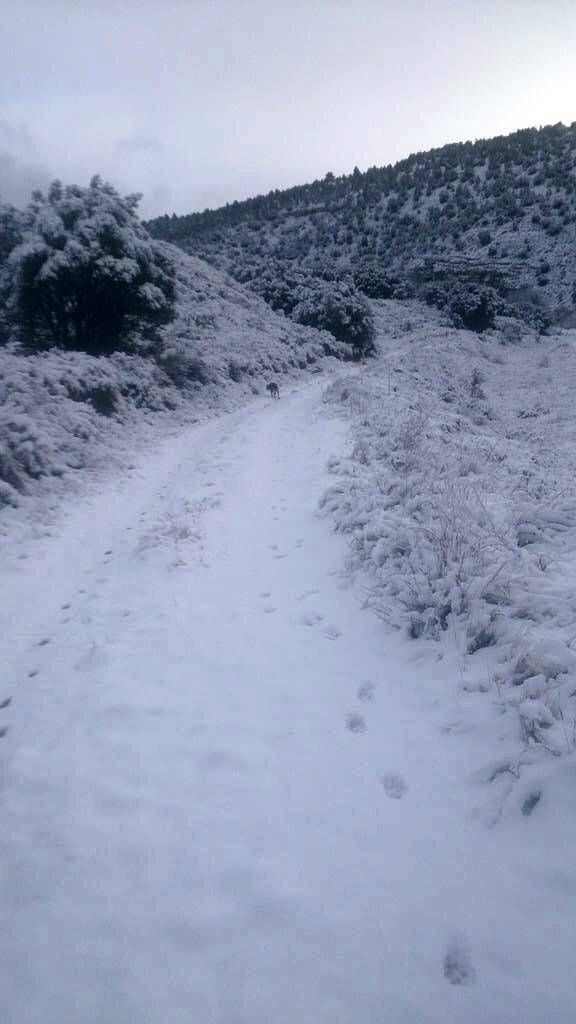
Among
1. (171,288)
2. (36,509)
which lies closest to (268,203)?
(171,288)

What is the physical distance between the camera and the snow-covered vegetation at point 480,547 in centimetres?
339

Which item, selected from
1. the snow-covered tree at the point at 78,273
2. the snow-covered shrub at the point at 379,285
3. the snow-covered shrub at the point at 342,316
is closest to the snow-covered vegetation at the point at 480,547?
the snow-covered tree at the point at 78,273

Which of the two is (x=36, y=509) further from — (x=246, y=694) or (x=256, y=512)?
(x=246, y=694)

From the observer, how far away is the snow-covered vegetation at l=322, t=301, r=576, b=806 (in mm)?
3395

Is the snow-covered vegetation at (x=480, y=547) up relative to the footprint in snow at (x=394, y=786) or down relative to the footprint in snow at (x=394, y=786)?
up

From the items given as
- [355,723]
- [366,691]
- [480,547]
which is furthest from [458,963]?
[480,547]

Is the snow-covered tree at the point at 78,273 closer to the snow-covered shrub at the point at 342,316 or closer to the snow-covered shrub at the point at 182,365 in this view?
the snow-covered shrub at the point at 182,365

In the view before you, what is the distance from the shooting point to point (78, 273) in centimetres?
1573

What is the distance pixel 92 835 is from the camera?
115 inches

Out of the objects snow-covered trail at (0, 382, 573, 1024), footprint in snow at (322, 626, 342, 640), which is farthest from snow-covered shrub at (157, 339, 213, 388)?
footprint in snow at (322, 626, 342, 640)

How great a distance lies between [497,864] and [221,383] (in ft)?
61.1

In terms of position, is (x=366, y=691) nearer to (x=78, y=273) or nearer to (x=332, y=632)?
(x=332, y=632)

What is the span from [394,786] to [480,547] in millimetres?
2619

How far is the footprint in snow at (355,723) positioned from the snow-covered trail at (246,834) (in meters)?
0.02
